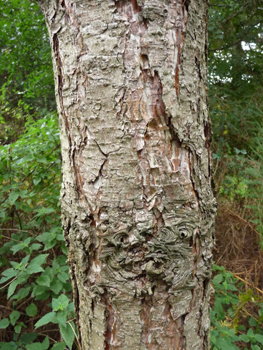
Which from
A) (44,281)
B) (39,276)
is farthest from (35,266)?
(39,276)

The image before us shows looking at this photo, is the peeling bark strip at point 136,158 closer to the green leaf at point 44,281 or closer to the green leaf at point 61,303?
the green leaf at point 61,303

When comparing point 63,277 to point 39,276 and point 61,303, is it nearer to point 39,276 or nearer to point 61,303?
point 39,276

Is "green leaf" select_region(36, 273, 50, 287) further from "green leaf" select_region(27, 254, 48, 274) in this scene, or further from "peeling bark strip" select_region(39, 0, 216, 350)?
"peeling bark strip" select_region(39, 0, 216, 350)

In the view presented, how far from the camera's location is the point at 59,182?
2.54 m

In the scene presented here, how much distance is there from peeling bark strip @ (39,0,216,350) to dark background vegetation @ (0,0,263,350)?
557mm

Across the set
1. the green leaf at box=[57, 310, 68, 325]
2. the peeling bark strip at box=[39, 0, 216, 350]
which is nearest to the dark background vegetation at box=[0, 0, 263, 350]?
the green leaf at box=[57, 310, 68, 325]

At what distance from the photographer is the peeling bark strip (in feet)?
2.45

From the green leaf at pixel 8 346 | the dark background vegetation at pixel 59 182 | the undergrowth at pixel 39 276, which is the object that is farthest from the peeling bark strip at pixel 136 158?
the green leaf at pixel 8 346

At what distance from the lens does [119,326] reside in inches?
33.4

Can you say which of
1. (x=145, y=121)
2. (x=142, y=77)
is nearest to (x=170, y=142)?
(x=145, y=121)

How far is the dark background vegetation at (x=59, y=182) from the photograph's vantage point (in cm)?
184

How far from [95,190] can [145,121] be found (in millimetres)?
268

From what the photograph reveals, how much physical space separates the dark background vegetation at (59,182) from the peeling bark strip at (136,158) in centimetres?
56

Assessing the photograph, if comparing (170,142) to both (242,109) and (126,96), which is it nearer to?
(126,96)
